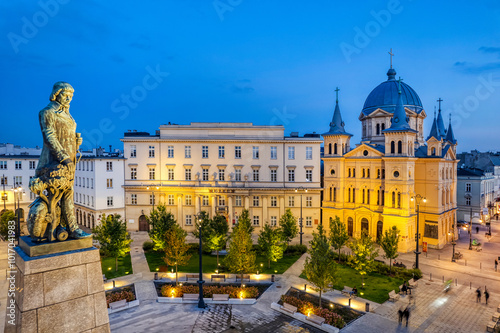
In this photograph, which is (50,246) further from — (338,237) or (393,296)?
(338,237)

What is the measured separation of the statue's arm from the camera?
10.5 metres

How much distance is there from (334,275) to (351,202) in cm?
2732

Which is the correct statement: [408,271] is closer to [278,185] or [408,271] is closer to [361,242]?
[361,242]

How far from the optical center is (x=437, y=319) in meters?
22.2

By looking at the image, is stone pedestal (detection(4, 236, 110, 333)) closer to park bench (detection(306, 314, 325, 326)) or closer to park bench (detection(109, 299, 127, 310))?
park bench (detection(109, 299, 127, 310))

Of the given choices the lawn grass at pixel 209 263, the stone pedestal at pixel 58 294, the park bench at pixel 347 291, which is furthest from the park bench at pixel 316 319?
the stone pedestal at pixel 58 294

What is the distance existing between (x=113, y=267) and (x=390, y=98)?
5205cm

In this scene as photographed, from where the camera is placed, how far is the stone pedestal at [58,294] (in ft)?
31.2

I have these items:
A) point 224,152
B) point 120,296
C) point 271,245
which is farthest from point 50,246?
point 224,152

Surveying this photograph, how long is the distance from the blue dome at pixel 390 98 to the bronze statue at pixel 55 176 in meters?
55.2

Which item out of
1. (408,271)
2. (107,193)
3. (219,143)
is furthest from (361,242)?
(107,193)

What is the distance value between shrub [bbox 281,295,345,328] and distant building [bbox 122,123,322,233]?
26043 mm

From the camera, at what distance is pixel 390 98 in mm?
56094

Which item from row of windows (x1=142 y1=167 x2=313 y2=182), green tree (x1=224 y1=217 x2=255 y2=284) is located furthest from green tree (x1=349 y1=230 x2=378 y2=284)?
row of windows (x1=142 y1=167 x2=313 y2=182)
